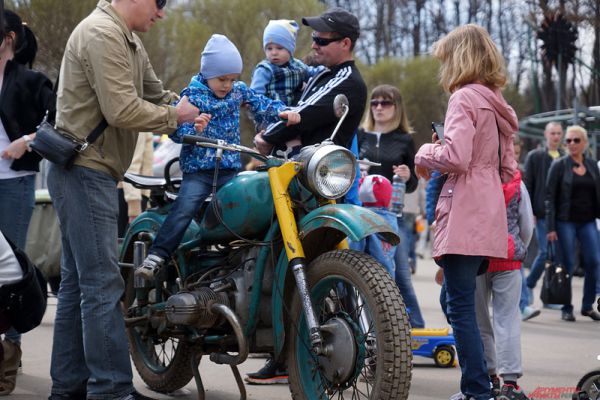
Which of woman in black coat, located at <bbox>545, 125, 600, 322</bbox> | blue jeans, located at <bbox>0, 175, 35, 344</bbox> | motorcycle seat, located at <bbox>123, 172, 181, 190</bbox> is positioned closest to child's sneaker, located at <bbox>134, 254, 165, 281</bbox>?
motorcycle seat, located at <bbox>123, 172, 181, 190</bbox>

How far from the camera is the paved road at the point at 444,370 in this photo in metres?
5.98

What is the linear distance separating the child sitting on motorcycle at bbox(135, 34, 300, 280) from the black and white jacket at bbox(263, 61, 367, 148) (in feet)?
0.78

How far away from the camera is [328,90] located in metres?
5.91

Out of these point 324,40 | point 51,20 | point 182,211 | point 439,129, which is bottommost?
point 182,211

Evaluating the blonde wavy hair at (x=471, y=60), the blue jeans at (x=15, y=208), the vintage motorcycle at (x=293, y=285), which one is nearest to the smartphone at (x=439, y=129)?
the blonde wavy hair at (x=471, y=60)

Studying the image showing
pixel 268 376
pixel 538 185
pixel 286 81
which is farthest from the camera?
pixel 538 185

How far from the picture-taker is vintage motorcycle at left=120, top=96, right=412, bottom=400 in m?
4.53

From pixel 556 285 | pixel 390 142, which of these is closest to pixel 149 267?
pixel 390 142

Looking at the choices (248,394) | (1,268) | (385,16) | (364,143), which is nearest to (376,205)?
(364,143)

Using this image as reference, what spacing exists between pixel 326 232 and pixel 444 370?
2429mm

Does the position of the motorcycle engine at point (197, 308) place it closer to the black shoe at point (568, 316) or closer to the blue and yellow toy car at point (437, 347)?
the blue and yellow toy car at point (437, 347)

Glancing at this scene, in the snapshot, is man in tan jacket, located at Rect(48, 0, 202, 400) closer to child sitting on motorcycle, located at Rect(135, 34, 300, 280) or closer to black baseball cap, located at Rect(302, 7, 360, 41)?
child sitting on motorcycle, located at Rect(135, 34, 300, 280)

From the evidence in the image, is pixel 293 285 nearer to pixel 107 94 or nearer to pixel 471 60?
pixel 107 94

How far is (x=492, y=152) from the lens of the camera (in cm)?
524
